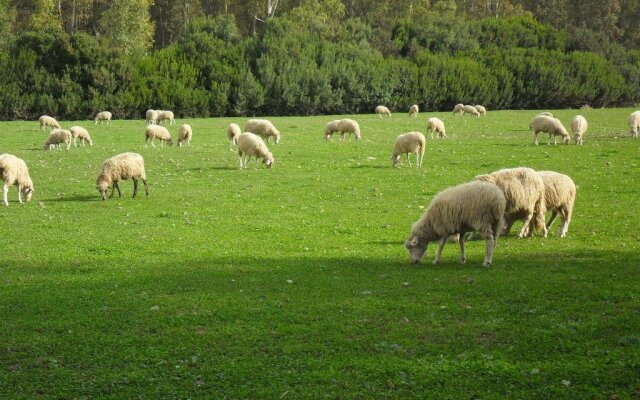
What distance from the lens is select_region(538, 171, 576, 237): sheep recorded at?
17.0 m

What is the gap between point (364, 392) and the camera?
27.1 ft

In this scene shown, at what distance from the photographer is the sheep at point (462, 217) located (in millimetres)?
13758

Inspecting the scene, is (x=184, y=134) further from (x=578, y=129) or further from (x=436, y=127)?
(x=578, y=129)

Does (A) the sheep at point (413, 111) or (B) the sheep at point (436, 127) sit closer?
(B) the sheep at point (436, 127)

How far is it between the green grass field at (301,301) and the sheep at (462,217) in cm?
49

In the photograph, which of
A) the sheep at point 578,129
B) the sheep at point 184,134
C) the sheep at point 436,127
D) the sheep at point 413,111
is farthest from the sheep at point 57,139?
the sheep at point 413,111

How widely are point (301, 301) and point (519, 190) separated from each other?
19.4 ft

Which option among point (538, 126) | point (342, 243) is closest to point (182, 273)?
point (342, 243)

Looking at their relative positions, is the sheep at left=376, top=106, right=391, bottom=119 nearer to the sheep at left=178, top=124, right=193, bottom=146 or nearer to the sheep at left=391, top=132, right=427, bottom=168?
the sheep at left=178, top=124, right=193, bottom=146

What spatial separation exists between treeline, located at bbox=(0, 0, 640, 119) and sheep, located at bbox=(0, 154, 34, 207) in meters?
41.4

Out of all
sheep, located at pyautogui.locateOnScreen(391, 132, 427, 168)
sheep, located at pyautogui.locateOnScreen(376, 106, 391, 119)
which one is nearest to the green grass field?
sheep, located at pyautogui.locateOnScreen(391, 132, 427, 168)

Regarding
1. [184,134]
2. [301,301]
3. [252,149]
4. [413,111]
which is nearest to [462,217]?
[301,301]

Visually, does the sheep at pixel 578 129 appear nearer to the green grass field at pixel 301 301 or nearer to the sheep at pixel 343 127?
the sheep at pixel 343 127

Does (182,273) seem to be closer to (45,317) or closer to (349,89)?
(45,317)
